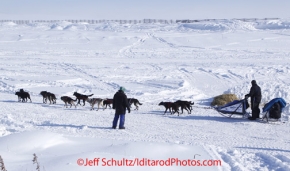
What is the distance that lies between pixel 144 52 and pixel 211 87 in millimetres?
15778

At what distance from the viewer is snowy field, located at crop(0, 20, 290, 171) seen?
→ 6527 mm

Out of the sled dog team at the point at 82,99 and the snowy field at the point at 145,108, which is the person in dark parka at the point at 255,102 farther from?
the sled dog team at the point at 82,99

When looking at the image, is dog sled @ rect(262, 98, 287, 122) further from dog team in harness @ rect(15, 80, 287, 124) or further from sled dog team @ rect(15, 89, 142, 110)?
sled dog team @ rect(15, 89, 142, 110)

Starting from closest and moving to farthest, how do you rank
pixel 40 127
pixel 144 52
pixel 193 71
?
pixel 40 127, pixel 193 71, pixel 144 52

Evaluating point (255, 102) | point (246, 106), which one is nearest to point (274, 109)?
point (255, 102)

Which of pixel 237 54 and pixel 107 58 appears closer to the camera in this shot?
pixel 107 58

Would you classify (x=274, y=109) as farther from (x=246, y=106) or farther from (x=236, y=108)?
(x=236, y=108)

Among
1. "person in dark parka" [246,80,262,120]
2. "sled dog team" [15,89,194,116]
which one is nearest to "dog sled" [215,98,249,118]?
"person in dark parka" [246,80,262,120]

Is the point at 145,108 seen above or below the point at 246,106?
below

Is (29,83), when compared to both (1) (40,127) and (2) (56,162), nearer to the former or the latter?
(1) (40,127)

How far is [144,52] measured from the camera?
33.2m

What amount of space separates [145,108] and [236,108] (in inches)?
130

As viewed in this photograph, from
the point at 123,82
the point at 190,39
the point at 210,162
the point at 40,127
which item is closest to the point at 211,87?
the point at 123,82

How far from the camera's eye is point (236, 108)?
10758mm
